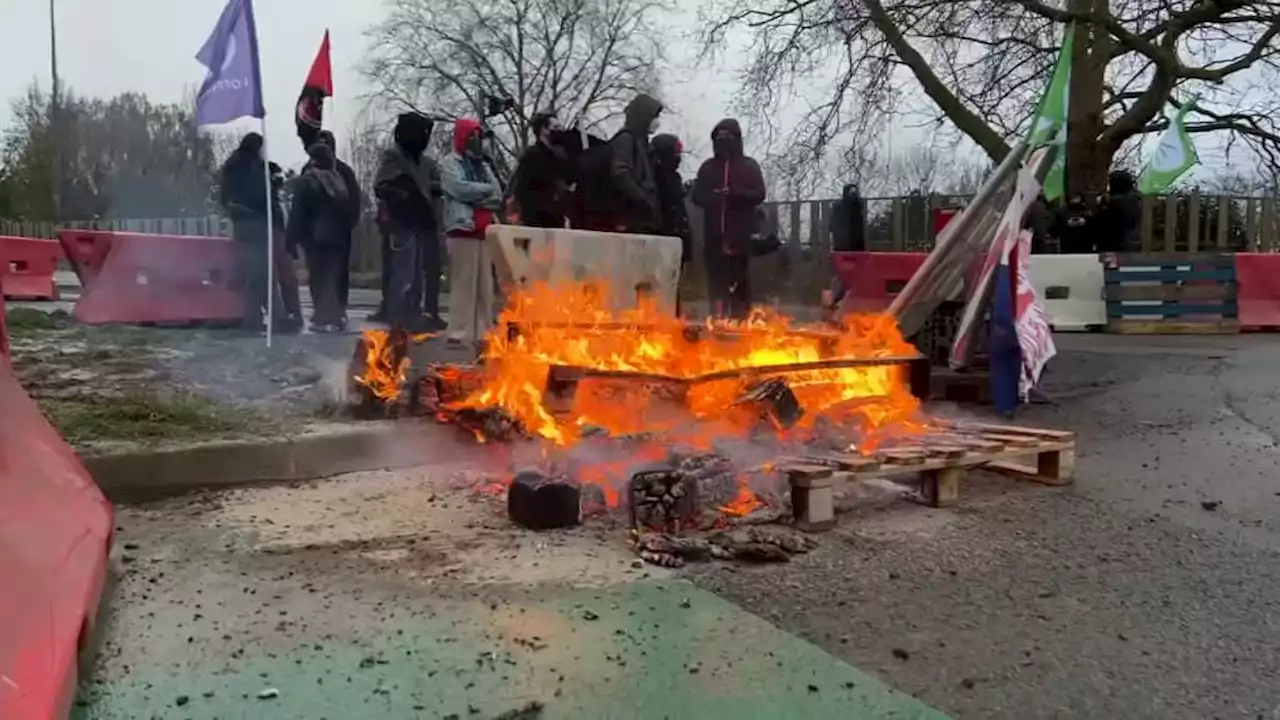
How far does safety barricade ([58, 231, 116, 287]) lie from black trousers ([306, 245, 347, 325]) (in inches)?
88.1

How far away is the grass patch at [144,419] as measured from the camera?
5.72m

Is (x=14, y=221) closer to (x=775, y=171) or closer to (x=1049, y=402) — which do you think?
(x=775, y=171)

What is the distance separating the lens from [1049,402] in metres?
8.04

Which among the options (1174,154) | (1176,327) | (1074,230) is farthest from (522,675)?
(1174,154)

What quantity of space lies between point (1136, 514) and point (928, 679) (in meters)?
2.36

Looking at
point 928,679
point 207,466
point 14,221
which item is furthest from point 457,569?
point 14,221

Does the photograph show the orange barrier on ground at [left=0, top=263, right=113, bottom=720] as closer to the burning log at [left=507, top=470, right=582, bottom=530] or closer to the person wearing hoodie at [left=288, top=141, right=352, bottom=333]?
the burning log at [left=507, top=470, right=582, bottom=530]

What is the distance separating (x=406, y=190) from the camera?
10.7 metres

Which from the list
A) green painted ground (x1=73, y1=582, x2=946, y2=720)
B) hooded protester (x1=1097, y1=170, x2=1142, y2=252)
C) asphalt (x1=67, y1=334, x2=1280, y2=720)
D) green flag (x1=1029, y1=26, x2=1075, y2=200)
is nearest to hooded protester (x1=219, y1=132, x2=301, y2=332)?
asphalt (x1=67, y1=334, x2=1280, y2=720)

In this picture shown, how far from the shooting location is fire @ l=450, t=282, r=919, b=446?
538 cm

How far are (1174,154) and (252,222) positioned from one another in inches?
564

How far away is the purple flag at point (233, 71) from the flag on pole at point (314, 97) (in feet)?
2.88

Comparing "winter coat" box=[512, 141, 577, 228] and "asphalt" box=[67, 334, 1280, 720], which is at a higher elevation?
"winter coat" box=[512, 141, 577, 228]

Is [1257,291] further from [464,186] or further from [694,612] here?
[694,612]
